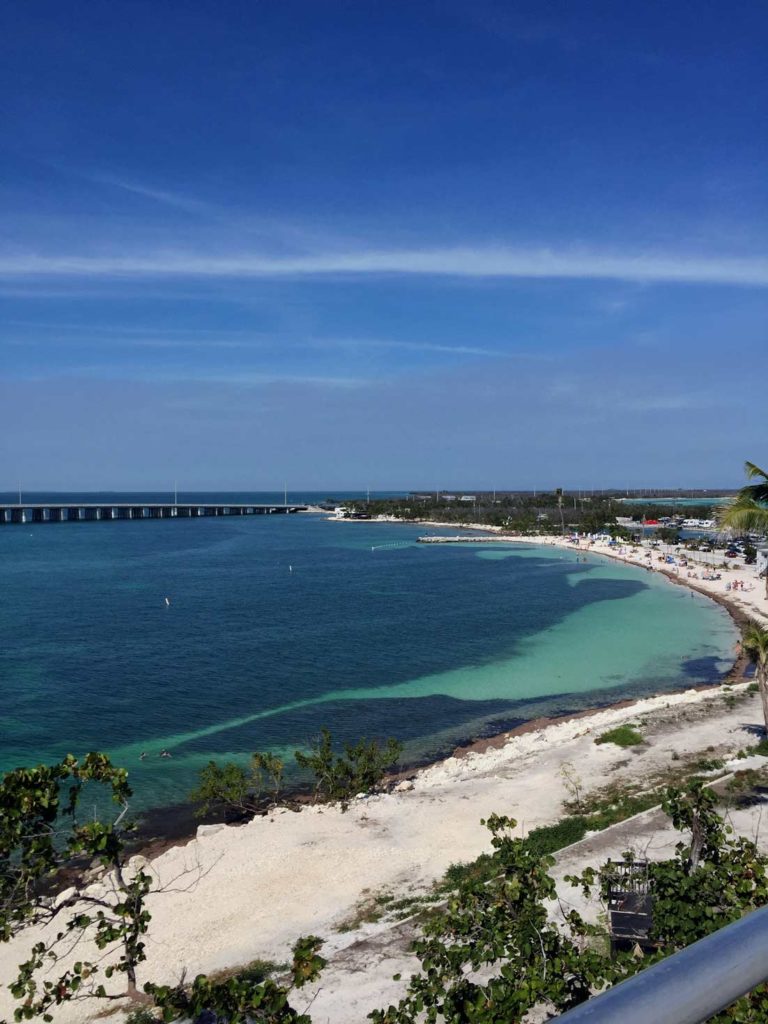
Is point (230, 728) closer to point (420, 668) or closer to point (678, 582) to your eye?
point (420, 668)

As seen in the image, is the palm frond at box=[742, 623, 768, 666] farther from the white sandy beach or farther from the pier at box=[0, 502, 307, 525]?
the pier at box=[0, 502, 307, 525]

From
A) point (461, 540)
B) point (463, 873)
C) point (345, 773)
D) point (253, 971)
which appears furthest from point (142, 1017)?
point (461, 540)

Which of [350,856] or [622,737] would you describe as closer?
[350,856]

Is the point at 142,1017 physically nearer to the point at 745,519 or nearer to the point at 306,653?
the point at 745,519

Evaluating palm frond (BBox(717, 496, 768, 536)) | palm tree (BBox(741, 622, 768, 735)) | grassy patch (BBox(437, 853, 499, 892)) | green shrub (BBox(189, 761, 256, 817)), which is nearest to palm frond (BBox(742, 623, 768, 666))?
palm tree (BBox(741, 622, 768, 735))

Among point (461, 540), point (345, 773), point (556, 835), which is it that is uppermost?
point (461, 540)

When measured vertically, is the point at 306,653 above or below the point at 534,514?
below

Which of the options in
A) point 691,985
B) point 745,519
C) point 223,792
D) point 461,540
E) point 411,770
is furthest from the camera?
point 461,540
